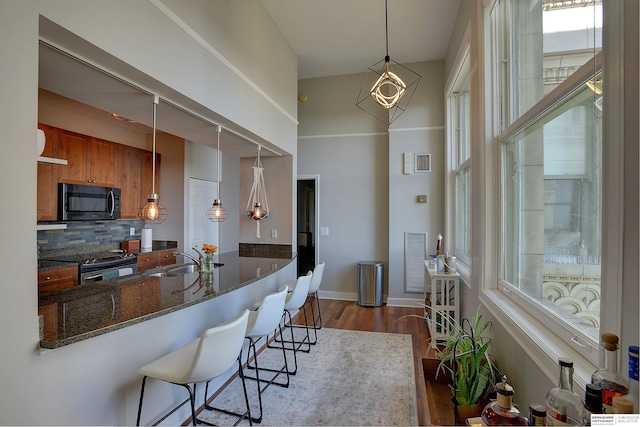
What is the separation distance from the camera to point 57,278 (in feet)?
10.3

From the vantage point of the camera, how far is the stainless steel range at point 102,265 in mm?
3379

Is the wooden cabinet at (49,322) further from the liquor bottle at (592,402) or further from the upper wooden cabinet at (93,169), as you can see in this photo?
the upper wooden cabinet at (93,169)

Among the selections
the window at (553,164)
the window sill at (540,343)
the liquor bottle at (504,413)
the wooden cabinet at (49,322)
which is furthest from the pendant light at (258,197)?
the liquor bottle at (504,413)

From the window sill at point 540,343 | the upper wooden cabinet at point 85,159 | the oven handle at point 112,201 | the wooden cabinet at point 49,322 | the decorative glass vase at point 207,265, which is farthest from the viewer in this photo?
the oven handle at point 112,201

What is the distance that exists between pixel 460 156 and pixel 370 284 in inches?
90.6

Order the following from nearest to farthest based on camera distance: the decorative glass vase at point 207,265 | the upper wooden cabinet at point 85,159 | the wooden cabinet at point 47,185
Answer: the decorative glass vase at point 207,265 → the wooden cabinet at point 47,185 → the upper wooden cabinet at point 85,159

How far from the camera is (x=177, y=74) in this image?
2047mm

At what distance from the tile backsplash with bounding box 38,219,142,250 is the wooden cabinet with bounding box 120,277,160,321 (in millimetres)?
2184

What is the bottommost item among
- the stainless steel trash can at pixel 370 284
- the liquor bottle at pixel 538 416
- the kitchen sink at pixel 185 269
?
the stainless steel trash can at pixel 370 284

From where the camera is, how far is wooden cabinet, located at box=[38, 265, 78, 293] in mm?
2997

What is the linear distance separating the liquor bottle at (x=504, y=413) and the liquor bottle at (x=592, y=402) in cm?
27

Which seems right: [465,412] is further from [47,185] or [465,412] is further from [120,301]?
[47,185]

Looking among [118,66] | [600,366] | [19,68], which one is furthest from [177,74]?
[600,366]

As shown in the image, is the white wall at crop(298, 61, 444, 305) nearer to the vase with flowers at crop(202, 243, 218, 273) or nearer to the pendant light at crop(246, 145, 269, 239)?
the pendant light at crop(246, 145, 269, 239)
